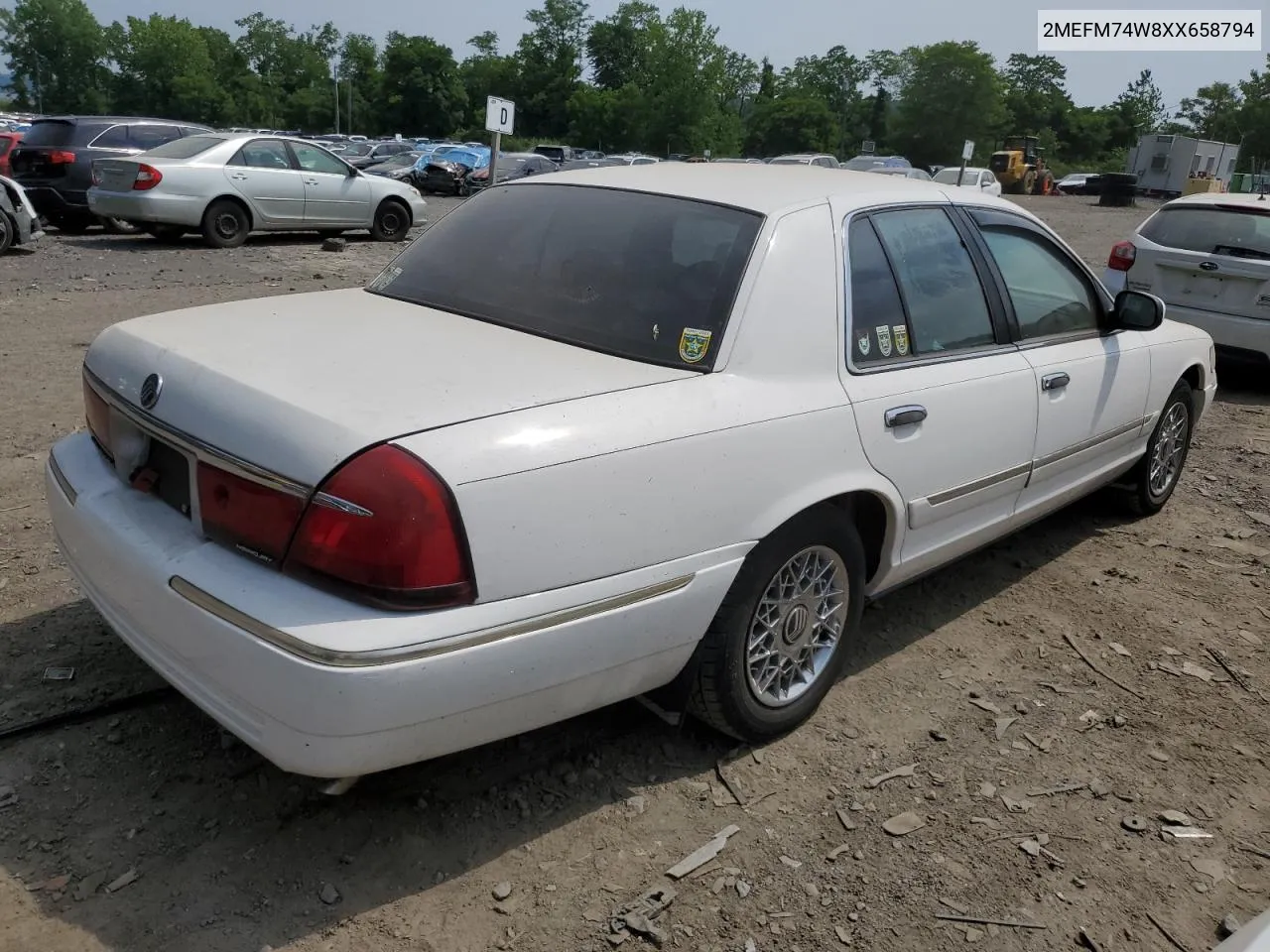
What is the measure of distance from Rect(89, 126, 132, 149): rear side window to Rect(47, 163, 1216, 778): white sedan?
42.8 feet

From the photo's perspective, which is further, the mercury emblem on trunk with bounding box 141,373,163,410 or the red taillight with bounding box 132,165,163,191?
the red taillight with bounding box 132,165,163,191

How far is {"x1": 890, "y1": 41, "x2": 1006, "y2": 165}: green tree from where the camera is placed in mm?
86188

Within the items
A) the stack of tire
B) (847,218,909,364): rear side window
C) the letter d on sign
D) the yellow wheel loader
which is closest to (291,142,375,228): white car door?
the letter d on sign

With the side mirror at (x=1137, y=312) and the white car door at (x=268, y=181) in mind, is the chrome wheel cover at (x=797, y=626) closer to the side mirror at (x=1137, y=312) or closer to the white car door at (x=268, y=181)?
the side mirror at (x=1137, y=312)

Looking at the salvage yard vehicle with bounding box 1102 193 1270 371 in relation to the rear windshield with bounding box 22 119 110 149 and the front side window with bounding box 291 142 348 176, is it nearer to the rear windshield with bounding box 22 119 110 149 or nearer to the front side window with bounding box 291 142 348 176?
the front side window with bounding box 291 142 348 176

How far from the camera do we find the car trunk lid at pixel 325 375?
7.52 ft

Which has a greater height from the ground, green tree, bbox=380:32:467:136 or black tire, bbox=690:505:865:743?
green tree, bbox=380:32:467:136

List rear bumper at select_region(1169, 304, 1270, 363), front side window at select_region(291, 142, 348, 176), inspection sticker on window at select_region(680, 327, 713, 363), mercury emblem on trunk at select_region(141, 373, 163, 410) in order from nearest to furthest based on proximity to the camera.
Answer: mercury emblem on trunk at select_region(141, 373, 163, 410), inspection sticker on window at select_region(680, 327, 713, 363), rear bumper at select_region(1169, 304, 1270, 363), front side window at select_region(291, 142, 348, 176)

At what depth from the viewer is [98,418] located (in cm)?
299

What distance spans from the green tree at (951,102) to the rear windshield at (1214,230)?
82622 mm

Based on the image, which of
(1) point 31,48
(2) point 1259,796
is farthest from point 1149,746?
(1) point 31,48

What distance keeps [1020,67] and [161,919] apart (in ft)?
403

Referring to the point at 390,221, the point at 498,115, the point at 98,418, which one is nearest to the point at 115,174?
the point at 390,221

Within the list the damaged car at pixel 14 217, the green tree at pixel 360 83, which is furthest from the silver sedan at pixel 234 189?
the green tree at pixel 360 83
